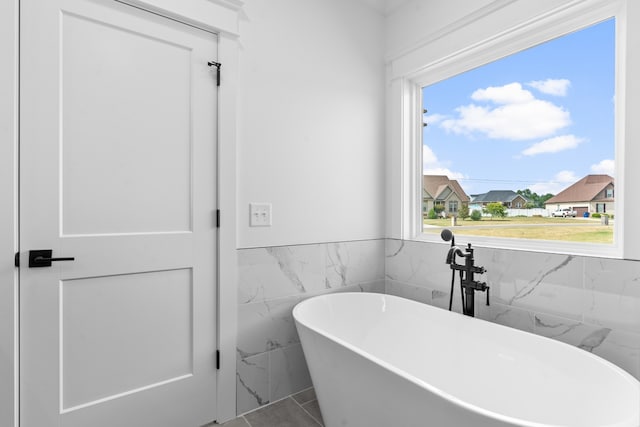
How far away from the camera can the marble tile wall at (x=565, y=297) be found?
4.98 ft

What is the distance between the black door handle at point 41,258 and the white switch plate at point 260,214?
0.87 m

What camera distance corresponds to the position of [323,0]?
225cm

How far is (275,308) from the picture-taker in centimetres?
204

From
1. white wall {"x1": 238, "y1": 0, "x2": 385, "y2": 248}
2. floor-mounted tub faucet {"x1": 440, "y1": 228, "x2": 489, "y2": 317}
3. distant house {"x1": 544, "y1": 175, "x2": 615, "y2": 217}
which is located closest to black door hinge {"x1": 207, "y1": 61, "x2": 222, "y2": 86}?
white wall {"x1": 238, "y1": 0, "x2": 385, "y2": 248}

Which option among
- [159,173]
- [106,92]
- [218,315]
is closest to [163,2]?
[106,92]

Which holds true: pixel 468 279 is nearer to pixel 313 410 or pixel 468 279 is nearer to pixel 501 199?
pixel 501 199

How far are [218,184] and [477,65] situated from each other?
69.7 inches

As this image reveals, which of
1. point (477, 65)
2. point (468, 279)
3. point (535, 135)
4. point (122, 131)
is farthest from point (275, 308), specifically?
point (477, 65)

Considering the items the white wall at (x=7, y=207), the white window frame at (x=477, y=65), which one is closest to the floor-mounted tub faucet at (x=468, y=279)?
the white window frame at (x=477, y=65)

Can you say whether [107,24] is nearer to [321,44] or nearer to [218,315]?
[321,44]

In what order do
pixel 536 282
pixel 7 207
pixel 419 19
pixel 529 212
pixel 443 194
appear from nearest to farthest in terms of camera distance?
1. pixel 7 207
2. pixel 536 282
3. pixel 529 212
4. pixel 419 19
5. pixel 443 194

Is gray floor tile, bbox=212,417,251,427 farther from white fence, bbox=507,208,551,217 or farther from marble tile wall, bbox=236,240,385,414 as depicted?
white fence, bbox=507,208,551,217

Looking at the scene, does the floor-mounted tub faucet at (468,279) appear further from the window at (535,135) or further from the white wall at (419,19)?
the white wall at (419,19)

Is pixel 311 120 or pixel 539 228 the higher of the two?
pixel 311 120
